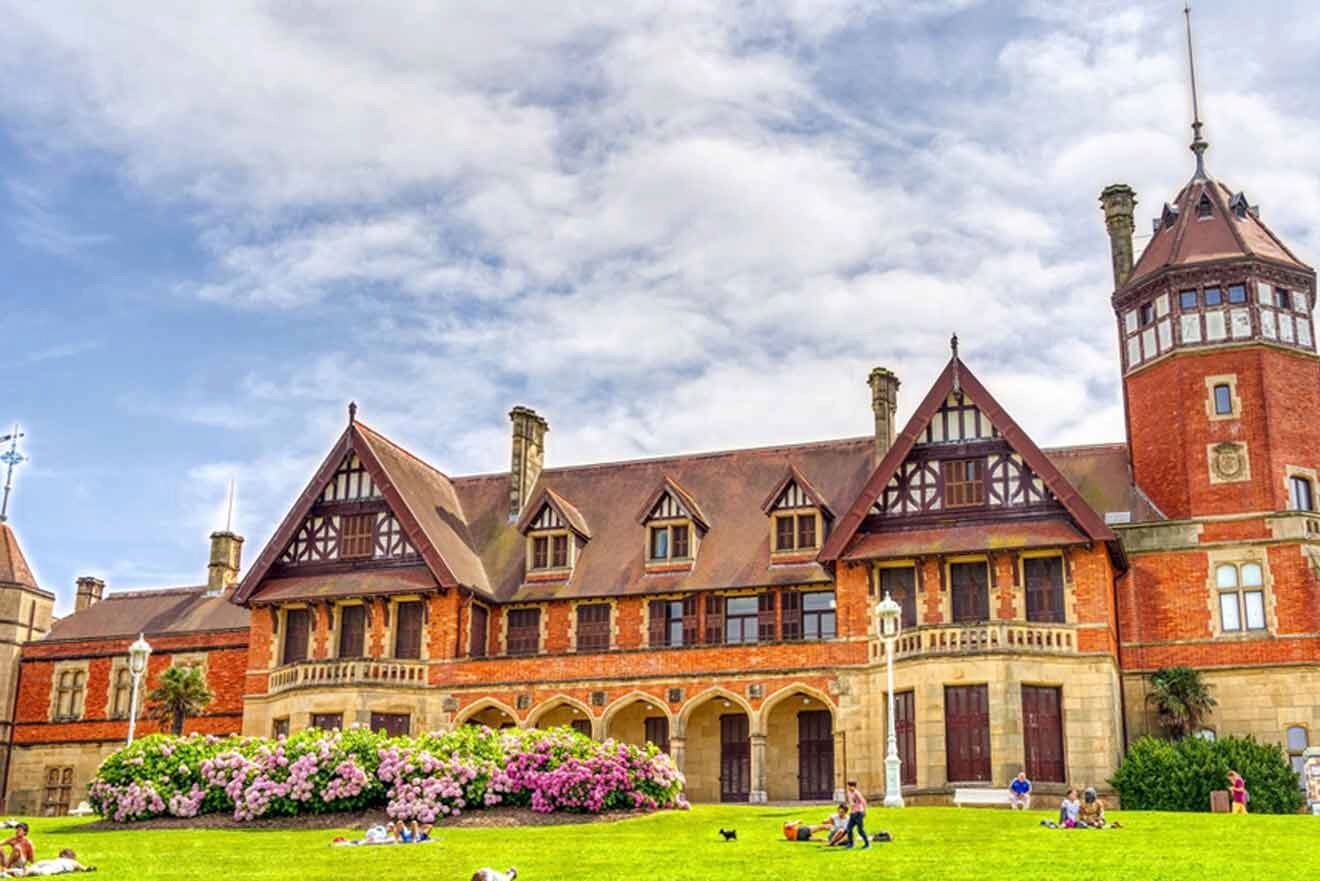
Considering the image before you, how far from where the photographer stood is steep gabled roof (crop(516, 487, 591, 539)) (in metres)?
43.7

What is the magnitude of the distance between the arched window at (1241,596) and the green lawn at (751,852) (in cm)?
1011

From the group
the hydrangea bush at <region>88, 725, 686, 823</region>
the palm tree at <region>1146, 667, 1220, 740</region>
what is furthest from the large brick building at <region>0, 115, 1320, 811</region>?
the hydrangea bush at <region>88, 725, 686, 823</region>

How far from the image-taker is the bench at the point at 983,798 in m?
33.6

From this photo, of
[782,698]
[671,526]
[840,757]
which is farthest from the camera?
[671,526]

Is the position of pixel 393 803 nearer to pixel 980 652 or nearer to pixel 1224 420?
pixel 980 652

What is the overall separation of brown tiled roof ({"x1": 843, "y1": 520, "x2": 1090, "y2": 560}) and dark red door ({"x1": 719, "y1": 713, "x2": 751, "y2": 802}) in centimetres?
623

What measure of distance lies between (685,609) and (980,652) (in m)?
9.32

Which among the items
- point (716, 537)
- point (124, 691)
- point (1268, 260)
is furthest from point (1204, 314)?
point (124, 691)

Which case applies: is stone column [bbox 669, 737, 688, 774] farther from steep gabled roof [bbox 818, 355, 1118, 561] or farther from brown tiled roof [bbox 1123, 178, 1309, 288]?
brown tiled roof [bbox 1123, 178, 1309, 288]

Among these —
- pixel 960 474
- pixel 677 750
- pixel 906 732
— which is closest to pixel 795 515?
pixel 960 474

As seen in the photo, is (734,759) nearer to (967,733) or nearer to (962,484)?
(967,733)

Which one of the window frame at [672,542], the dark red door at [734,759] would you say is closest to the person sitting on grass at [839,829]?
the dark red door at [734,759]

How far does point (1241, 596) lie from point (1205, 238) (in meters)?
9.95

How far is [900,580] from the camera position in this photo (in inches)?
1505
